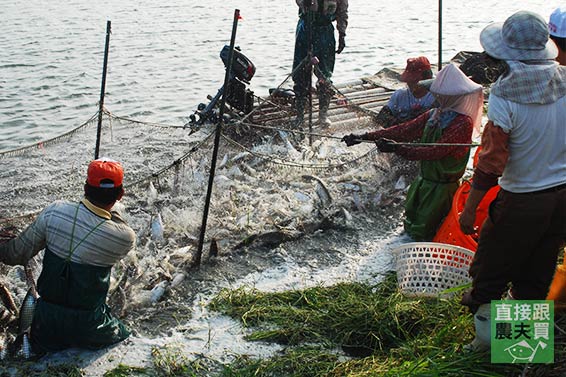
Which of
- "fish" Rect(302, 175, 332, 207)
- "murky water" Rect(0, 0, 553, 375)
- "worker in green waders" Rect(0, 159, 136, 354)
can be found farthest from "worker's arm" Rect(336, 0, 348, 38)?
"worker in green waders" Rect(0, 159, 136, 354)

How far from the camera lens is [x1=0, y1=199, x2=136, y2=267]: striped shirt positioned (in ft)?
12.8

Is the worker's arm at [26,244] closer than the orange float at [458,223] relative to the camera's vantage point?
Yes

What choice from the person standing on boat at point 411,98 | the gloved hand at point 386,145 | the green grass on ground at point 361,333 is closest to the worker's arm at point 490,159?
the green grass on ground at point 361,333

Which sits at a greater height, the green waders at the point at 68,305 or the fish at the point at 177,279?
the green waders at the point at 68,305

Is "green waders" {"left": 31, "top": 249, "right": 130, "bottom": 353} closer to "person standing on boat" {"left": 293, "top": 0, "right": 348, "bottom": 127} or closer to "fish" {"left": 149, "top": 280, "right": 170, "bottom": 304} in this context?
"fish" {"left": 149, "top": 280, "right": 170, "bottom": 304}

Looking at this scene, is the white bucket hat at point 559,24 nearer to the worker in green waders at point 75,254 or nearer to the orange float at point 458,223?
the orange float at point 458,223

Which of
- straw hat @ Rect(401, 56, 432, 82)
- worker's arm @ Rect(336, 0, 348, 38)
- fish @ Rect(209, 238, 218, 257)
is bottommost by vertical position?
fish @ Rect(209, 238, 218, 257)

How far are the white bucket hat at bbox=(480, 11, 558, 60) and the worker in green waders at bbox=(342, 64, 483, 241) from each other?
1.46 m

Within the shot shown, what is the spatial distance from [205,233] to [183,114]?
15.8ft

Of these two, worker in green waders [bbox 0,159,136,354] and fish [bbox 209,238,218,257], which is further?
fish [bbox 209,238,218,257]

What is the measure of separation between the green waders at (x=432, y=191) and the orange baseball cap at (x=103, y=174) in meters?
2.54

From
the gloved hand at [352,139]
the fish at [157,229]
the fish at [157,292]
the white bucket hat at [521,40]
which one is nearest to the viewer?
the white bucket hat at [521,40]

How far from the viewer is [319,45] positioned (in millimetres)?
8617

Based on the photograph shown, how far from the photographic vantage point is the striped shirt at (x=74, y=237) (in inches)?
153
